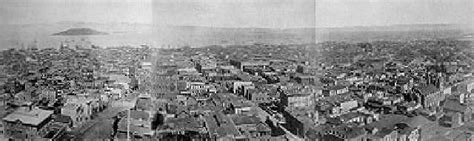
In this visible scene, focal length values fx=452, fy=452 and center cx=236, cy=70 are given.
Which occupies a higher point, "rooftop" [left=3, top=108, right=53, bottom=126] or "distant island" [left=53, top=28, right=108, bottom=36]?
"distant island" [left=53, top=28, right=108, bottom=36]

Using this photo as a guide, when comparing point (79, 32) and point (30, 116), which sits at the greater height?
point (79, 32)

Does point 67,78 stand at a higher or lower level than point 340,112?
higher

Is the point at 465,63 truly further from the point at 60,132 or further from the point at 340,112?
the point at 60,132

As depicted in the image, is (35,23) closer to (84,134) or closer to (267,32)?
(84,134)

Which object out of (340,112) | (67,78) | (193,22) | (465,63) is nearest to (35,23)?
(67,78)

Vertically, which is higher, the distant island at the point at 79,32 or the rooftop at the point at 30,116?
the distant island at the point at 79,32

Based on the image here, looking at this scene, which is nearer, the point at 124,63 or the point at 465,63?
the point at 124,63

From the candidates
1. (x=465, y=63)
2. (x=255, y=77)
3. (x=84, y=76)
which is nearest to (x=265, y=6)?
(x=255, y=77)

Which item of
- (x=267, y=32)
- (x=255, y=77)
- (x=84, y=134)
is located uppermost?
(x=267, y=32)

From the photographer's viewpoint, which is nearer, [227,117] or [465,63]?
[227,117]
